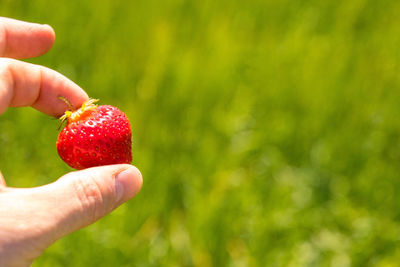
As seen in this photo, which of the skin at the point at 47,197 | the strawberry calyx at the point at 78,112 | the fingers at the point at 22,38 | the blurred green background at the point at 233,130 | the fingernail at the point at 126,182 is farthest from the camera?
the blurred green background at the point at 233,130

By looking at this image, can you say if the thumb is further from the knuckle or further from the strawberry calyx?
the strawberry calyx

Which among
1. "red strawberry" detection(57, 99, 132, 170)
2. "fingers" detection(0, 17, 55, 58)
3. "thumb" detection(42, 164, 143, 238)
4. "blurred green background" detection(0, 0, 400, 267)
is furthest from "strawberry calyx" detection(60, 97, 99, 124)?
"blurred green background" detection(0, 0, 400, 267)

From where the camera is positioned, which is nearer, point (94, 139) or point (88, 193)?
point (88, 193)

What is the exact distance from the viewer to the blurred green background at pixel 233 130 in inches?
64.9

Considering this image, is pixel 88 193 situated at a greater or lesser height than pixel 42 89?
lesser

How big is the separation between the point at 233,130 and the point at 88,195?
3.38ft

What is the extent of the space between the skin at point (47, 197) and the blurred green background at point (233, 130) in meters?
0.58

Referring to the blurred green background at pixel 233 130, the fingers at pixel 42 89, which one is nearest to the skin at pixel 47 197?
the fingers at pixel 42 89

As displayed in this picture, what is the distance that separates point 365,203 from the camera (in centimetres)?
183

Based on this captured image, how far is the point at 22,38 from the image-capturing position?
128 cm

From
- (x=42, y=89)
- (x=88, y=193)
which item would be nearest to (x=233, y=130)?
(x=42, y=89)

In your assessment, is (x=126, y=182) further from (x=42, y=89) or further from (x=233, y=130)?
(x=233, y=130)

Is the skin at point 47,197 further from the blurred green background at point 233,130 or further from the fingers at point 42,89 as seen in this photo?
the blurred green background at point 233,130

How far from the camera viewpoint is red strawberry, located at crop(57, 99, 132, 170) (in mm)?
1057
